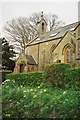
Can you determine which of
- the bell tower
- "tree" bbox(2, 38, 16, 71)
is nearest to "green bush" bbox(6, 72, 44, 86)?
"tree" bbox(2, 38, 16, 71)

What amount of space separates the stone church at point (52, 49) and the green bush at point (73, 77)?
Answer: 13.0 m

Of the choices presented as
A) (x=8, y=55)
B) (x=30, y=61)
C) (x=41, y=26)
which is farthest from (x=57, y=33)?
(x=8, y=55)

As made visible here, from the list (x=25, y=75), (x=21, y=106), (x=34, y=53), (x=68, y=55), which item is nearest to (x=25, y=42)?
(x=34, y=53)

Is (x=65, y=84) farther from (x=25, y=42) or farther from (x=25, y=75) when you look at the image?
(x=25, y=42)

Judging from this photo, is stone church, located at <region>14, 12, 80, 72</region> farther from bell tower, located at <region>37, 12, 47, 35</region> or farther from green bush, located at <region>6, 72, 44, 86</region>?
Result: green bush, located at <region>6, 72, 44, 86</region>

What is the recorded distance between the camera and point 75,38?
28.1m

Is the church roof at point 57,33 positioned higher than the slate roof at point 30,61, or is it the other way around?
the church roof at point 57,33

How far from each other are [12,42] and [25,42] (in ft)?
8.54

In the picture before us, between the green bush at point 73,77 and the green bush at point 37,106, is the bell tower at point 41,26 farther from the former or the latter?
the green bush at point 37,106

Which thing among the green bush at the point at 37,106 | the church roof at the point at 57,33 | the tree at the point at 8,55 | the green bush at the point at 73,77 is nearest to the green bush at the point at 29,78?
the green bush at the point at 73,77

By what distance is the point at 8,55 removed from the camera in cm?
4197

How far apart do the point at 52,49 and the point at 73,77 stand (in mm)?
24756

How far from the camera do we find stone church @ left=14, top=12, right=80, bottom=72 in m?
28.6

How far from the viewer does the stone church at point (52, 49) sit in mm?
28609
